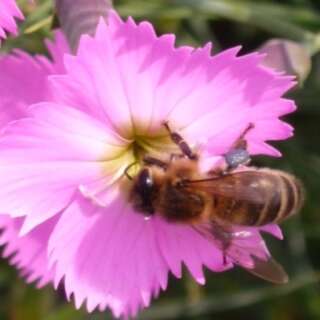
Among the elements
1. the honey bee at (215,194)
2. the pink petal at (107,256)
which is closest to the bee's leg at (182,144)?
the honey bee at (215,194)

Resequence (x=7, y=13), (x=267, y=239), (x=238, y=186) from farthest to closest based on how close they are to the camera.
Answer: (x=267, y=239) < (x=238, y=186) < (x=7, y=13)

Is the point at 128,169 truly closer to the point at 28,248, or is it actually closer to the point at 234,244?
the point at 234,244

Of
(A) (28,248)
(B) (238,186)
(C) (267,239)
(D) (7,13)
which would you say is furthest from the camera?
(C) (267,239)

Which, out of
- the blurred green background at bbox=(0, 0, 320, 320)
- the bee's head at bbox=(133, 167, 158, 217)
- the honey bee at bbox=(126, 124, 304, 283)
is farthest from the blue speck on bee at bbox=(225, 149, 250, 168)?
the blurred green background at bbox=(0, 0, 320, 320)

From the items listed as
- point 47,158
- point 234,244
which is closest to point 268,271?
point 234,244

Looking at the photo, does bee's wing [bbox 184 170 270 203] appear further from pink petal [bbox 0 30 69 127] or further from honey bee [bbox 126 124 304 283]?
pink petal [bbox 0 30 69 127]

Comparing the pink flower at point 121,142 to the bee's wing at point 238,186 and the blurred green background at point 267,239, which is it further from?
the blurred green background at point 267,239

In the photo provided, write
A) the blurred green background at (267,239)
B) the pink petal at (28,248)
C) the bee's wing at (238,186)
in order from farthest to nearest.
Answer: the blurred green background at (267,239)
the pink petal at (28,248)
the bee's wing at (238,186)
